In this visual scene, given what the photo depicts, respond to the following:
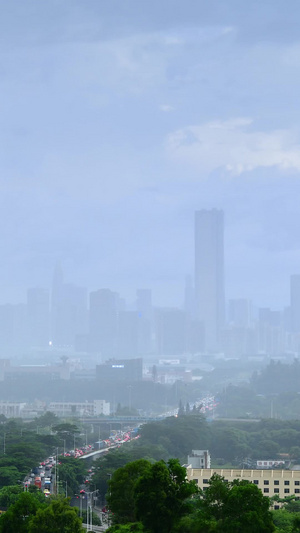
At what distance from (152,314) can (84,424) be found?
119 metres

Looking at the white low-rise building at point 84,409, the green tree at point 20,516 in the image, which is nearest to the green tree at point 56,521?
the green tree at point 20,516

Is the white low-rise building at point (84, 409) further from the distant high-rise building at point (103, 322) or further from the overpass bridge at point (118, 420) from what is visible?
the distant high-rise building at point (103, 322)

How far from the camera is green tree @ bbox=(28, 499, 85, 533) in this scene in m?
19.1

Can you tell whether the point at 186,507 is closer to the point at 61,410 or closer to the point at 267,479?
the point at 267,479

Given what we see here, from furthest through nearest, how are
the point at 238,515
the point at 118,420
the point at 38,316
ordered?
the point at 38,316
the point at 118,420
the point at 238,515

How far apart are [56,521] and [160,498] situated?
2.42m

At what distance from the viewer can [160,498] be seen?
18875 mm

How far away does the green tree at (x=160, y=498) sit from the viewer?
18.9 m

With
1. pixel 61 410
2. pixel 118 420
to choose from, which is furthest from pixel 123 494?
pixel 61 410

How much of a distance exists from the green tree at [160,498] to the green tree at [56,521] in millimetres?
1505

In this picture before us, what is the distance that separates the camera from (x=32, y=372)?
5108 inches

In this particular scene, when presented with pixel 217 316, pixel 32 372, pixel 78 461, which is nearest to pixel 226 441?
pixel 78 461

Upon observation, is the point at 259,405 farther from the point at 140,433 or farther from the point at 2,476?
the point at 2,476

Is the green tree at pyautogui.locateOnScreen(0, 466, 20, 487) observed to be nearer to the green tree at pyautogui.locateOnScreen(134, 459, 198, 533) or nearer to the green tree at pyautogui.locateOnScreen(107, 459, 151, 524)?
the green tree at pyautogui.locateOnScreen(107, 459, 151, 524)
